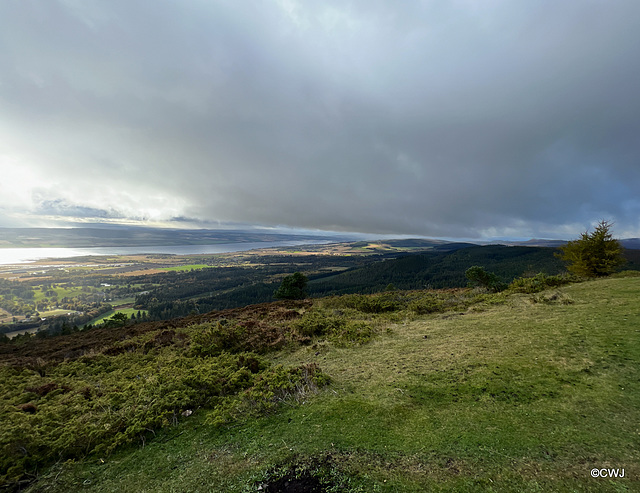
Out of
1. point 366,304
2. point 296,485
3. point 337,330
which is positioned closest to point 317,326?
point 337,330

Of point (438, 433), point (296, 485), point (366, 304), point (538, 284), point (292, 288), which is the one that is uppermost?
point (538, 284)

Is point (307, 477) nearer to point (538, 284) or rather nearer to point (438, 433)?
point (438, 433)

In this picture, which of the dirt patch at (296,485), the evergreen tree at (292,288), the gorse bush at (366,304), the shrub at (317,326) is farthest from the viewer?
the evergreen tree at (292,288)

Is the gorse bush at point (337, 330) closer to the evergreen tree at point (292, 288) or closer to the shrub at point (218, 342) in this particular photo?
the shrub at point (218, 342)

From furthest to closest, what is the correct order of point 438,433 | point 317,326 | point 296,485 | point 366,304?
point 366,304
point 317,326
point 438,433
point 296,485

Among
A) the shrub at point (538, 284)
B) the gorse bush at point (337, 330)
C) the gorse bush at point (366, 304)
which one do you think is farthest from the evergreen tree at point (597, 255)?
the gorse bush at point (337, 330)

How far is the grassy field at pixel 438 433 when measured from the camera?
4.52m

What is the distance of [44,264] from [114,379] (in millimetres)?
235092

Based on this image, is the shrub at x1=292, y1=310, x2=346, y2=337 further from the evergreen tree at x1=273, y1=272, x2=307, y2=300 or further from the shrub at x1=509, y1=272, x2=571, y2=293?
the evergreen tree at x1=273, y1=272, x2=307, y2=300

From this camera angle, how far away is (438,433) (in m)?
5.68

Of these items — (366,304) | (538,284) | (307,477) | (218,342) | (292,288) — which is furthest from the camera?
(292,288)

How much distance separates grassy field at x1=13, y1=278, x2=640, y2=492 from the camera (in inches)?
178

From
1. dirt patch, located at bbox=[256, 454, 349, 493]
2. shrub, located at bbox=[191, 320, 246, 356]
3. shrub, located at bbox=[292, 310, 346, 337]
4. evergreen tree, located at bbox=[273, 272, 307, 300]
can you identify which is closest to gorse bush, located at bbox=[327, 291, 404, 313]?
shrub, located at bbox=[292, 310, 346, 337]

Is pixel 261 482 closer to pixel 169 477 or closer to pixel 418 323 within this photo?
pixel 169 477
